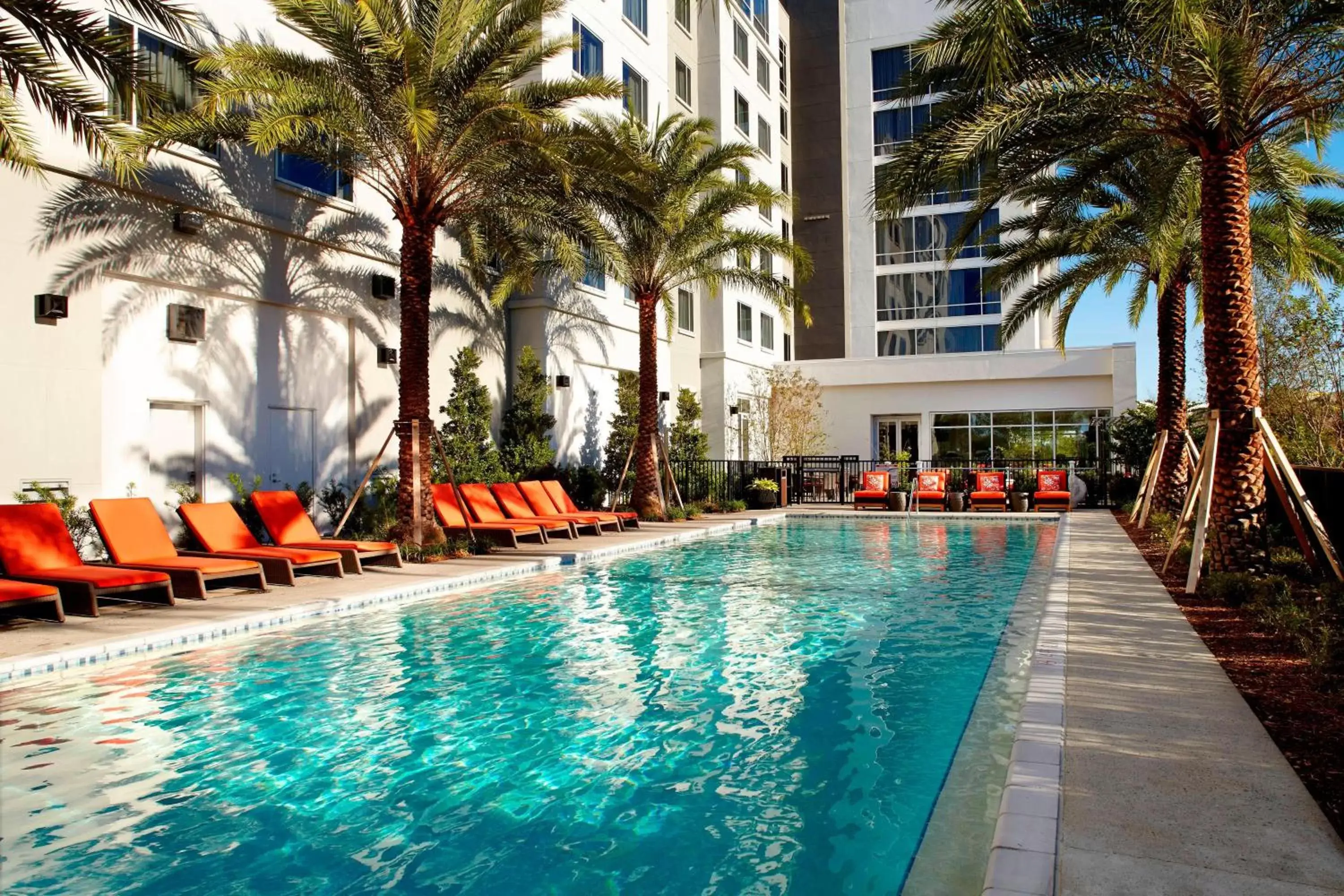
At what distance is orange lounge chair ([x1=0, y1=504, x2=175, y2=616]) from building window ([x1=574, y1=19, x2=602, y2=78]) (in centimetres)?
1652

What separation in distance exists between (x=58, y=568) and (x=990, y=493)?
21123 millimetres

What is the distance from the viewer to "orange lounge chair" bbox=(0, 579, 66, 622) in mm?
7945

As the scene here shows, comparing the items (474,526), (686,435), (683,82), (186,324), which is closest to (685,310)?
(686,435)

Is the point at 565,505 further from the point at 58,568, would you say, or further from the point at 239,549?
the point at 58,568

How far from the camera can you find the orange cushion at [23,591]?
26.0ft

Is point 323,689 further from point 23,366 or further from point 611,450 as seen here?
point 611,450

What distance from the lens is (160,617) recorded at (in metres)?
8.71

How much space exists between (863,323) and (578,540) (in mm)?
28989

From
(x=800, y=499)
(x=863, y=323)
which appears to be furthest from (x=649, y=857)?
(x=863, y=323)

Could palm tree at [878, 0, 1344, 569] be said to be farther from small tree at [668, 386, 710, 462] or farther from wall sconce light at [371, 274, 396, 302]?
small tree at [668, 386, 710, 462]

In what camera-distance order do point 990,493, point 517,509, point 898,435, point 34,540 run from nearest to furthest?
point 34,540
point 517,509
point 990,493
point 898,435

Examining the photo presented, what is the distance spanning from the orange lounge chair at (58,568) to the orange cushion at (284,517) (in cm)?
234

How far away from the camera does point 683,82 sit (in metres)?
30.5

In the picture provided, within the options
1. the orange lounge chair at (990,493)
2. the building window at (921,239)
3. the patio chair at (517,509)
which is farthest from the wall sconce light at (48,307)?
the building window at (921,239)
